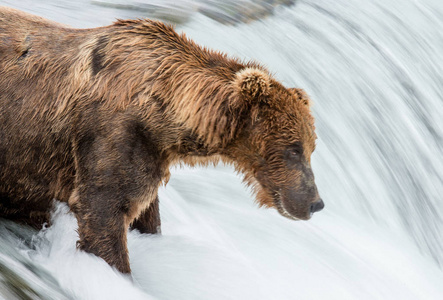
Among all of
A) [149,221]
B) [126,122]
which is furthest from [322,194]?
[126,122]

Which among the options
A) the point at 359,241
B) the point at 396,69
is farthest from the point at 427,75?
the point at 359,241

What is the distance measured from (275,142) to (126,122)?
0.75m

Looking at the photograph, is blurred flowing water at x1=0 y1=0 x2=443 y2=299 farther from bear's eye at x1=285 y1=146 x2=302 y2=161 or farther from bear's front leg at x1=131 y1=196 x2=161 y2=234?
bear's eye at x1=285 y1=146 x2=302 y2=161

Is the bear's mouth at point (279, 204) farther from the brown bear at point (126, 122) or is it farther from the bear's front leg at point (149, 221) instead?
the bear's front leg at point (149, 221)

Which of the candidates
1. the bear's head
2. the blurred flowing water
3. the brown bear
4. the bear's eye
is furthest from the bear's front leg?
the bear's eye

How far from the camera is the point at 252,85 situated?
3902mm

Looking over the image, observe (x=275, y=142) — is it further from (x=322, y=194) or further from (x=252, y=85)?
(x=322, y=194)

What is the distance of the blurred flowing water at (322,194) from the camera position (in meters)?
4.57

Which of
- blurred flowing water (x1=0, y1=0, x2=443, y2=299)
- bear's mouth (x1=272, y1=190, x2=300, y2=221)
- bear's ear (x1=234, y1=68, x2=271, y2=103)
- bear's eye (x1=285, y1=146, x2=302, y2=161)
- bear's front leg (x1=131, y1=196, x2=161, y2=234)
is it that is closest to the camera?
bear's ear (x1=234, y1=68, x2=271, y2=103)

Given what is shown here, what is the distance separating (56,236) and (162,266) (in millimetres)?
678

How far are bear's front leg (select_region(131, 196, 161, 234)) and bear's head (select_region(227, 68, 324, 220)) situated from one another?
2.76 ft

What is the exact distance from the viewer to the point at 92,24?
714 centimetres

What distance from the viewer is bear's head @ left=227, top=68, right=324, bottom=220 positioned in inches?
155

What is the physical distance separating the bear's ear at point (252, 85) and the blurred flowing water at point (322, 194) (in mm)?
1204
